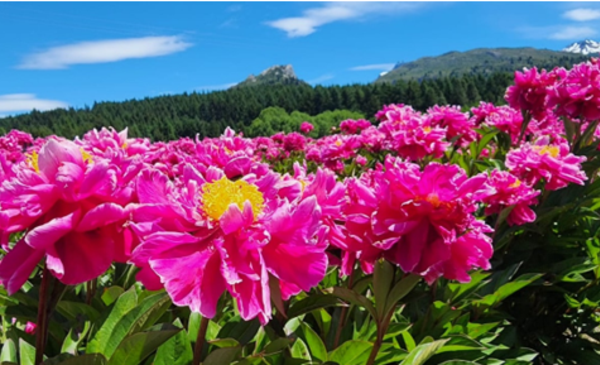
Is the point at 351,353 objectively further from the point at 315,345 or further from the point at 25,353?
the point at 25,353

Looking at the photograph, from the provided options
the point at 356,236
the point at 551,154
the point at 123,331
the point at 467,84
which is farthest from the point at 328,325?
the point at 467,84

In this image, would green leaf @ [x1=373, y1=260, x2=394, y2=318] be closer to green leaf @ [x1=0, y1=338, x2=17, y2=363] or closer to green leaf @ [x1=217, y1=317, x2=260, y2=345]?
green leaf @ [x1=217, y1=317, x2=260, y2=345]

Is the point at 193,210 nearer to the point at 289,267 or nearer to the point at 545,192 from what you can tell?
the point at 289,267

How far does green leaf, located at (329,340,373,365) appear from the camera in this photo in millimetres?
1612

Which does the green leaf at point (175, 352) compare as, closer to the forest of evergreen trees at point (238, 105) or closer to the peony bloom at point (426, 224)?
the peony bloom at point (426, 224)

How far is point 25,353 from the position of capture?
1.42 metres

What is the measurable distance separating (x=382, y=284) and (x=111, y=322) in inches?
31.5

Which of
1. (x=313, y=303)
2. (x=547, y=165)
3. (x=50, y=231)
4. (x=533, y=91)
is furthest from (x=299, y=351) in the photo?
(x=533, y=91)

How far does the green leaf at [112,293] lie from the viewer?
1643 mm

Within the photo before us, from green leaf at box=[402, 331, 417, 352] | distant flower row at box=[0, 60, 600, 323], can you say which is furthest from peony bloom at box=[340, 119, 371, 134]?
distant flower row at box=[0, 60, 600, 323]

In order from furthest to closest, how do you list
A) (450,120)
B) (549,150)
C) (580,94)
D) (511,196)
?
(450,120) < (580,94) < (549,150) < (511,196)

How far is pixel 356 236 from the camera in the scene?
139cm

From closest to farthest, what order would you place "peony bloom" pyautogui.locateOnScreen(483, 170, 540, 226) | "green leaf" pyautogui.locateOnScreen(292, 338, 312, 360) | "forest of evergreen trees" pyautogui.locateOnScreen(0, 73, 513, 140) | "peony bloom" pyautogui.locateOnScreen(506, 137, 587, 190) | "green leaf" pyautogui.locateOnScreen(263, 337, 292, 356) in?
"green leaf" pyautogui.locateOnScreen(263, 337, 292, 356) < "green leaf" pyautogui.locateOnScreen(292, 338, 312, 360) < "peony bloom" pyautogui.locateOnScreen(483, 170, 540, 226) < "peony bloom" pyautogui.locateOnScreen(506, 137, 587, 190) < "forest of evergreen trees" pyautogui.locateOnScreen(0, 73, 513, 140)

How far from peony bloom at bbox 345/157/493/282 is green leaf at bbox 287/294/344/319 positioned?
Result: 0.15 metres
